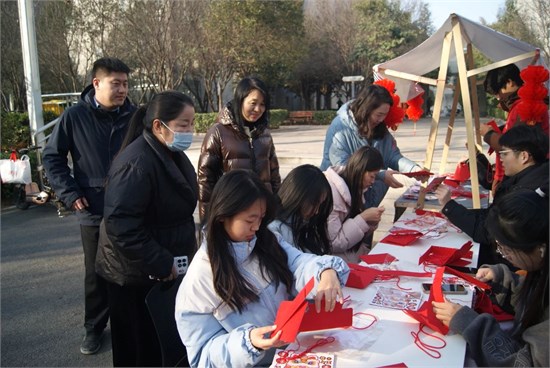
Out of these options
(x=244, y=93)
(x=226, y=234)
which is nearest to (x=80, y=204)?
(x=244, y=93)

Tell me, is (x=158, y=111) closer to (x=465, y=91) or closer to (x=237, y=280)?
(x=237, y=280)

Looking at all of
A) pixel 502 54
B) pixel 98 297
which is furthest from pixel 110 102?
pixel 502 54

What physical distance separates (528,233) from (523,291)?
26cm

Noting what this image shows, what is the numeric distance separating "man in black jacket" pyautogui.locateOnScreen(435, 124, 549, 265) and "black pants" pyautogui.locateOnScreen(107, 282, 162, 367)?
76.0 inches

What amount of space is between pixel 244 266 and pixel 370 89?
2386mm

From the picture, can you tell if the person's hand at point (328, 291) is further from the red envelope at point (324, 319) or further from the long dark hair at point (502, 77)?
the long dark hair at point (502, 77)

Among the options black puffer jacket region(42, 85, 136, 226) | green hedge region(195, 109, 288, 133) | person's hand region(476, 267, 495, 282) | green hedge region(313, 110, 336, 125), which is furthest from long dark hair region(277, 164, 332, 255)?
green hedge region(313, 110, 336, 125)

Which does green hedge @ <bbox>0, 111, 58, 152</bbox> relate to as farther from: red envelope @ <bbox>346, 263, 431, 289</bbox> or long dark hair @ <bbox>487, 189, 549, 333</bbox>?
long dark hair @ <bbox>487, 189, 549, 333</bbox>

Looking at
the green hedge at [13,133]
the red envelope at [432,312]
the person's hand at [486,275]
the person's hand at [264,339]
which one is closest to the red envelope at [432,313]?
the red envelope at [432,312]

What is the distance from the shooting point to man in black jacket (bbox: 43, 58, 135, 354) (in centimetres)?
290

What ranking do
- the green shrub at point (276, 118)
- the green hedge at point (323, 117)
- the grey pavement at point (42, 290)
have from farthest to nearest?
the green hedge at point (323, 117), the green shrub at point (276, 118), the grey pavement at point (42, 290)

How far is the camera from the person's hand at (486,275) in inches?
82.2

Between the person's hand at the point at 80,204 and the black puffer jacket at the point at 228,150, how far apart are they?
29.8 inches

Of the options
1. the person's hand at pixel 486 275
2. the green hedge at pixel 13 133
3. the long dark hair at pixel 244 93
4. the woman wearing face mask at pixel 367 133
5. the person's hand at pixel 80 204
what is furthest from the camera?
the green hedge at pixel 13 133
